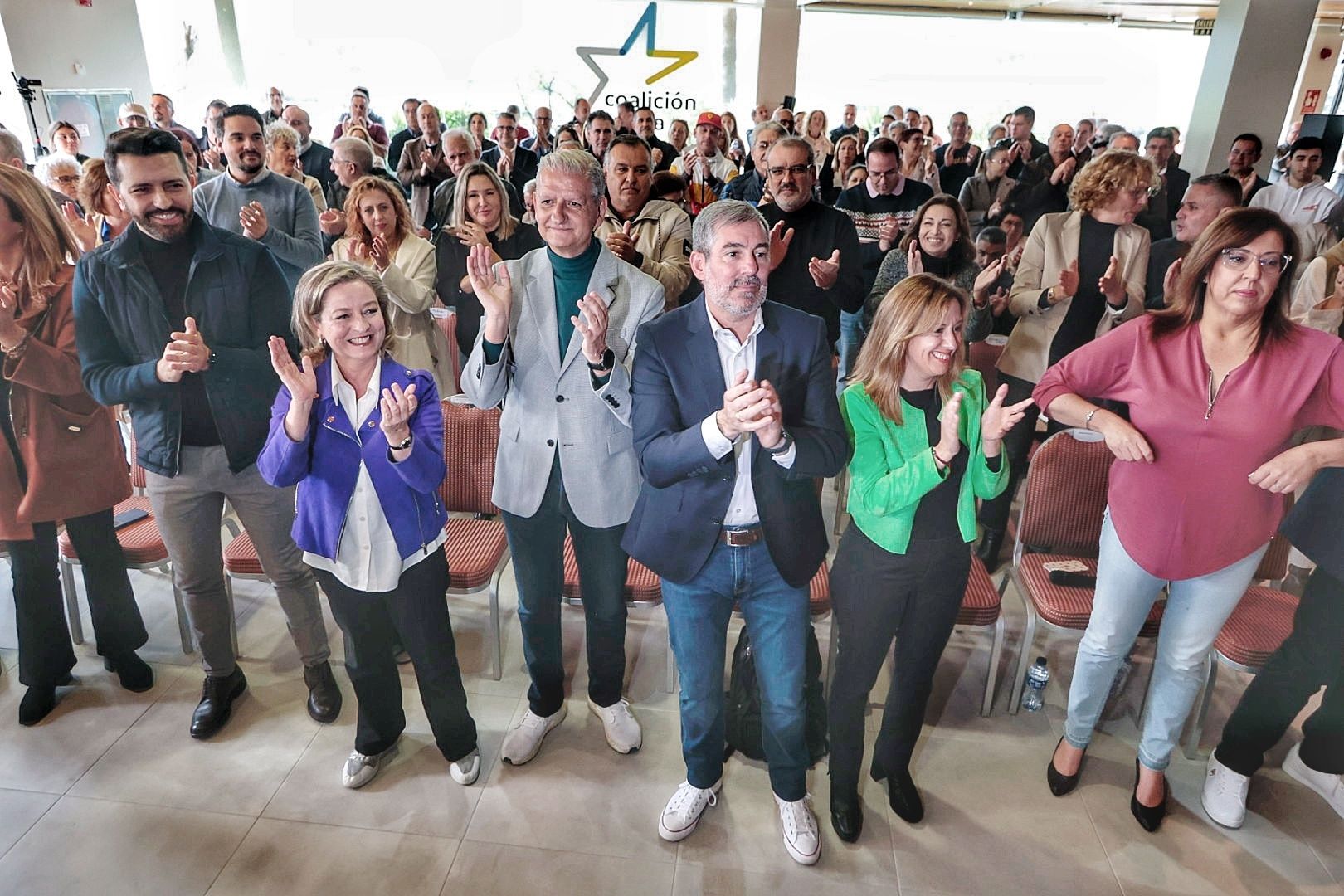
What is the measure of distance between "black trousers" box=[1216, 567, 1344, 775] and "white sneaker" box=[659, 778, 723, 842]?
5.17 feet

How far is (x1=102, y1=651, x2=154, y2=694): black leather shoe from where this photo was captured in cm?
278

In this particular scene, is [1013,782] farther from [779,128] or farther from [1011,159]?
[1011,159]

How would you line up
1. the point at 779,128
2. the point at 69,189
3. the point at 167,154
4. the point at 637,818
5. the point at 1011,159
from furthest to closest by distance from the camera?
the point at 1011,159, the point at 779,128, the point at 69,189, the point at 637,818, the point at 167,154

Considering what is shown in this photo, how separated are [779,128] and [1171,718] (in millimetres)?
4804

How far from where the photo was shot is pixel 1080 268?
326 centimetres

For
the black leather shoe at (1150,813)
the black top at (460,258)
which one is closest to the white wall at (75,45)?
the black top at (460,258)

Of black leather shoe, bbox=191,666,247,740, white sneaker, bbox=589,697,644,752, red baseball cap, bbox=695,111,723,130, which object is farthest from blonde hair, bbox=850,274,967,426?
red baseball cap, bbox=695,111,723,130

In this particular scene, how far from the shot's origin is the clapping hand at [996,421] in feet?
5.71

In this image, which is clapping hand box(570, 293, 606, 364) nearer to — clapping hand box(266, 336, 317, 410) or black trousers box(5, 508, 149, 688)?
clapping hand box(266, 336, 317, 410)

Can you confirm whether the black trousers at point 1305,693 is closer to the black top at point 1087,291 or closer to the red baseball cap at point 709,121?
the black top at point 1087,291

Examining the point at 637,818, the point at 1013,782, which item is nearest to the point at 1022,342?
the point at 1013,782

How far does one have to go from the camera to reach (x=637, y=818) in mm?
2309

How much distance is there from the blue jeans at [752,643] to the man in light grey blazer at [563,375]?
13.7 inches

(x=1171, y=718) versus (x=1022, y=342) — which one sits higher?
(x=1022, y=342)
